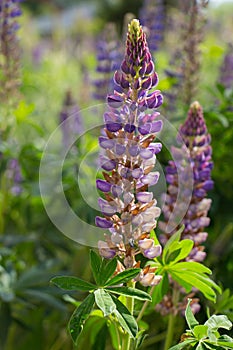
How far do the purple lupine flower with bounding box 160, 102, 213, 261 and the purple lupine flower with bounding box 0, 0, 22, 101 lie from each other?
1193 millimetres

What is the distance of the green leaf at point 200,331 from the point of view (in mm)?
1451

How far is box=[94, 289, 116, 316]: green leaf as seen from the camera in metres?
1.37

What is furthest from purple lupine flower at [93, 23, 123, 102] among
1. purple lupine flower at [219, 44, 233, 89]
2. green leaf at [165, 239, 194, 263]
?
green leaf at [165, 239, 194, 263]

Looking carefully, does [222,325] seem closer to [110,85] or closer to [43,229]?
[43,229]

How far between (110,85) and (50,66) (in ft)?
9.65

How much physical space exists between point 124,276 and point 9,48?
5.40 ft

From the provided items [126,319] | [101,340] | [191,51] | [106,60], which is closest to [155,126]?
[126,319]

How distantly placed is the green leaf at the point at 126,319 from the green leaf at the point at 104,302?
0.09 feet

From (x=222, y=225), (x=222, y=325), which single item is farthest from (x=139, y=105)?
(x=222, y=225)

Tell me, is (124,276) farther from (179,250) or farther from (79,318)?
(179,250)

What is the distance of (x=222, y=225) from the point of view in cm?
275

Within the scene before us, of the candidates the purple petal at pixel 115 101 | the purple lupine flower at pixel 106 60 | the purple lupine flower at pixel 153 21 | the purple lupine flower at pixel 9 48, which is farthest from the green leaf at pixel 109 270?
the purple lupine flower at pixel 153 21

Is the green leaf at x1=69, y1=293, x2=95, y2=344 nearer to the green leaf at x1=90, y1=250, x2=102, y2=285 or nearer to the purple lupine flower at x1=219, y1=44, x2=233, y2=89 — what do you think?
the green leaf at x1=90, y1=250, x2=102, y2=285

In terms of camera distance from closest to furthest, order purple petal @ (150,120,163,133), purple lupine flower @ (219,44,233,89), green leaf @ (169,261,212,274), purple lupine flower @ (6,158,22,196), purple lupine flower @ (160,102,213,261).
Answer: purple petal @ (150,120,163,133) < green leaf @ (169,261,212,274) < purple lupine flower @ (160,102,213,261) < purple lupine flower @ (6,158,22,196) < purple lupine flower @ (219,44,233,89)
